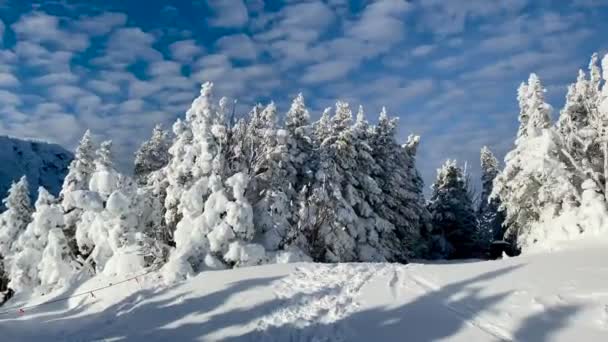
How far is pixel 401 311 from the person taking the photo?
1062 centimetres

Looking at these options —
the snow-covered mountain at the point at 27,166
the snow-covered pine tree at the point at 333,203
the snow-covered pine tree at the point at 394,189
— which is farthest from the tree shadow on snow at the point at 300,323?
the snow-covered mountain at the point at 27,166

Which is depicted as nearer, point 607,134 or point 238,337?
point 238,337

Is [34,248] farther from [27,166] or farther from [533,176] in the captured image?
[27,166]

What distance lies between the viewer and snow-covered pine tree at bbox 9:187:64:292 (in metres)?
23.3

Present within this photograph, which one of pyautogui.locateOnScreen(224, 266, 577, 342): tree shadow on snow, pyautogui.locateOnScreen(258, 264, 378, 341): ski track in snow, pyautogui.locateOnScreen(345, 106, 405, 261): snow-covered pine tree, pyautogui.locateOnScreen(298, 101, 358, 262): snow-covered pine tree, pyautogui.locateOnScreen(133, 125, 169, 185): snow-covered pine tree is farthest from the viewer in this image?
pyautogui.locateOnScreen(133, 125, 169, 185): snow-covered pine tree

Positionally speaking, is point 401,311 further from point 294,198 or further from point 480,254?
point 480,254

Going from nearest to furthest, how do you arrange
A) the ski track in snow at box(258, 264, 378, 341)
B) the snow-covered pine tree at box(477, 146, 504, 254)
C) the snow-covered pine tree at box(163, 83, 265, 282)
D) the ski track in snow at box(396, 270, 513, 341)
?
the ski track in snow at box(396, 270, 513, 341), the ski track in snow at box(258, 264, 378, 341), the snow-covered pine tree at box(163, 83, 265, 282), the snow-covered pine tree at box(477, 146, 504, 254)

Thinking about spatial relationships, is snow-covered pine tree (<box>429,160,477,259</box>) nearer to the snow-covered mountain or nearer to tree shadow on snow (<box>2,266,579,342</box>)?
tree shadow on snow (<box>2,266,579,342</box>)

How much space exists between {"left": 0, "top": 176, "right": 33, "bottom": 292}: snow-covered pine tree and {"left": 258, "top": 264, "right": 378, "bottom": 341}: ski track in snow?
2126cm

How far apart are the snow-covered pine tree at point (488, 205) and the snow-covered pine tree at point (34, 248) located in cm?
3348

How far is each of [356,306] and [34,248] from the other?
18.4 m

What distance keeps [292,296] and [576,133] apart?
1953 centimetres

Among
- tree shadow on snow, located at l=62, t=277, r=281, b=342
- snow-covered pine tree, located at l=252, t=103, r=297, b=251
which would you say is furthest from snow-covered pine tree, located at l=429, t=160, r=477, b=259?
tree shadow on snow, located at l=62, t=277, r=281, b=342

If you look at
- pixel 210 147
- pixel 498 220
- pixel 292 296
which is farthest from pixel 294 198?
pixel 498 220
